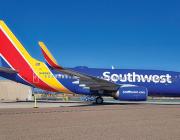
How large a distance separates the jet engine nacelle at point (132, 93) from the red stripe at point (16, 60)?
26.9ft

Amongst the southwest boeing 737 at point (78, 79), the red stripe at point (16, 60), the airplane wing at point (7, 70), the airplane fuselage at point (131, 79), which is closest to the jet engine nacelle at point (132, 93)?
the southwest boeing 737 at point (78, 79)

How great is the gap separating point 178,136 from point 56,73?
26.9 m

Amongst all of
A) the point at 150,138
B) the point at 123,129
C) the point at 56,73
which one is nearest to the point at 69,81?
the point at 56,73

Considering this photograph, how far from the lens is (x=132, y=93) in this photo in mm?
32875

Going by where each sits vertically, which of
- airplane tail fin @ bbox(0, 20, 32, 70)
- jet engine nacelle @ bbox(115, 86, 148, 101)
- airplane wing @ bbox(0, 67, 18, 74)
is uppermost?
airplane tail fin @ bbox(0, 20, 32, 70)

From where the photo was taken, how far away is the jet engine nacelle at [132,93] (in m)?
32.8

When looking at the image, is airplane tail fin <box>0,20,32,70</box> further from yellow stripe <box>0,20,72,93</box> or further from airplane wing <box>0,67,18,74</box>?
airplane wing <box>0,67,18,74</box>

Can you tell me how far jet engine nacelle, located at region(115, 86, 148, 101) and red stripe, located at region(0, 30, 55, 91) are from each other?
8196 millimetres

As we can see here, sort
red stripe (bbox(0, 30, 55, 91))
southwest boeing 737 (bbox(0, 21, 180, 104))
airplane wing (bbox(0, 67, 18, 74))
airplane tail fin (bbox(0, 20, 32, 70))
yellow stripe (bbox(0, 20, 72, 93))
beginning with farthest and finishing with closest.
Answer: airplane tail fin (bbox(0, 20, 32, 70))
red stripe (bbox(0, 30, 55, 91))
yellow stripe (bbox(0, 20, 72, 93))
airplane wing (bbox(0, 67, 18, 74))
southwest boeing 737 (bbox(0, 21, 180, 104))

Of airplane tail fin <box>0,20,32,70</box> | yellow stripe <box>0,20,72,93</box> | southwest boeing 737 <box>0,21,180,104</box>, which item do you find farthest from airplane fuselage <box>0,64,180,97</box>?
airplane tail fin <box>0,20,32,70</box>

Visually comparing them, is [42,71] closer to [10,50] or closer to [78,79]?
[78,79]

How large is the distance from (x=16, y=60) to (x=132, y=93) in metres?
13.5

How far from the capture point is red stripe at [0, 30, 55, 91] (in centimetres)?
3697

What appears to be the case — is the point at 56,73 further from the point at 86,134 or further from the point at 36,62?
the point at 86,134
